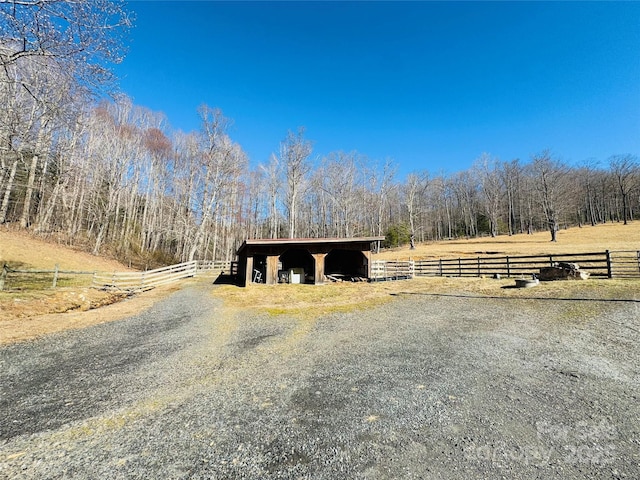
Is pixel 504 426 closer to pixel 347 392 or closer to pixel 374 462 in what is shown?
pixel 374 462

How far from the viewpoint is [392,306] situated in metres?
10.3

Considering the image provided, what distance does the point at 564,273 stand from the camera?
13586 mm

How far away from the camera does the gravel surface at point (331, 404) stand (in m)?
2.69

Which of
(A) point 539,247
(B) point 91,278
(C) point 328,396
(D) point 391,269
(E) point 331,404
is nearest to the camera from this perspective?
(E) point 331,404

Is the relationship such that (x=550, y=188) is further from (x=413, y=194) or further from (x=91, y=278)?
(x=91, y=278)

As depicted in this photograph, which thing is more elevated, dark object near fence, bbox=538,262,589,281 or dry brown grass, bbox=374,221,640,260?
dry brown grass, bbox=374,221,640,260

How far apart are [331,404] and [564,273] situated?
50.6 ft

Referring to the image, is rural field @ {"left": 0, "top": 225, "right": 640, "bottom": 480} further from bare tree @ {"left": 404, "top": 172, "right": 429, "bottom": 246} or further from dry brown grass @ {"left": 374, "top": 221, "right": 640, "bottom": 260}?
bare tree @ {"left": 404, "top": 172, "right": 429, "bottom": 246}

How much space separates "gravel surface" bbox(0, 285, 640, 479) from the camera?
2.69 metres

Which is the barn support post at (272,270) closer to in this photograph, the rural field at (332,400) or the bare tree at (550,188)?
the rural field at (332,400)

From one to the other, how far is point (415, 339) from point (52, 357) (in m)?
7.87

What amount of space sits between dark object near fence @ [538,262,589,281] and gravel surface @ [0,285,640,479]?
24.3ft

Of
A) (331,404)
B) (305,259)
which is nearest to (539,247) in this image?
(305,259)

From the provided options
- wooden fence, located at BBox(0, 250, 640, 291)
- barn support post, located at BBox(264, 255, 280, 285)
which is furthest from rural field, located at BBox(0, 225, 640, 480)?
barn support post, located at BBox(264, 255, 280, 285)
